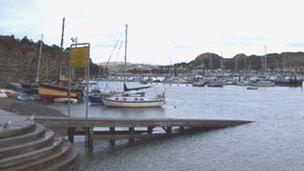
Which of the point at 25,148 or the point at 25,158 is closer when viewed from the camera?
the point at 25,158

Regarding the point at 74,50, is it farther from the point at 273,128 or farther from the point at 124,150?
the point at 273,128

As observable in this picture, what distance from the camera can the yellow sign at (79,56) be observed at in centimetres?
2828

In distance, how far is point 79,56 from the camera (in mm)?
28500

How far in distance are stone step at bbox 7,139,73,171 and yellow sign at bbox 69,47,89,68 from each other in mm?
9211

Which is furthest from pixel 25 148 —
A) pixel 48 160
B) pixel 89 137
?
pixel 89 137

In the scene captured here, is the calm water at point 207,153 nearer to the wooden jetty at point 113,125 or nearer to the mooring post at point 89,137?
the mooring post at point 89,137

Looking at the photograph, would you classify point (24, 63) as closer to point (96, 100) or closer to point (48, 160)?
point (96, 100)

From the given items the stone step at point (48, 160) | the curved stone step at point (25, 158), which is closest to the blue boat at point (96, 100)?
the stone step at point (48, 160)

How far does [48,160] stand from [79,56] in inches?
490

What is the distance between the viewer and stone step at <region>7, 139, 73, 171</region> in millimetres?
15328

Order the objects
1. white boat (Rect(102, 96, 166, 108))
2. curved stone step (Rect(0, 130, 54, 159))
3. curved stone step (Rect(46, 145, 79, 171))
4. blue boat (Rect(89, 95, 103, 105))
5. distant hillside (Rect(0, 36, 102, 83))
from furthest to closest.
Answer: distant hillside (Rect(0, 36, 102, 83)) → blue boat (Rect(89, 95, 103, 105)) → white boat (Rect(102, 96, 166, 108)) → curved stone step (Rect(46, 145, 79, 171)) → curved stone step (Rect(0, 130, 54, 159))

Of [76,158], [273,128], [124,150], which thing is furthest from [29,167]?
[273,128]

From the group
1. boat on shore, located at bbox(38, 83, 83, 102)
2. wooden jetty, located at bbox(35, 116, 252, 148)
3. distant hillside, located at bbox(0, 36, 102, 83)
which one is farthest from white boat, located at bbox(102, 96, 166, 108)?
distant hillside, located at bbox(0, 36, 102, 83)

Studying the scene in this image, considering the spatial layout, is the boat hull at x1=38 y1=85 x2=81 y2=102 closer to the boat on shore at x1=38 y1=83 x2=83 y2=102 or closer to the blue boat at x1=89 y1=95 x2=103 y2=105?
the boat on shore at x1=38 y1=83 x2=83 y2=102
